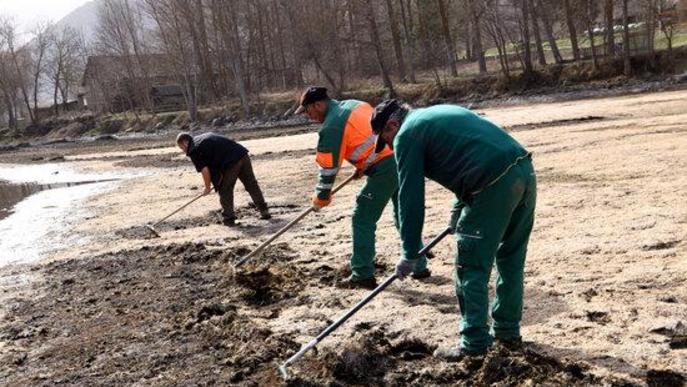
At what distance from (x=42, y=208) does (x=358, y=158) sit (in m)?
11.7

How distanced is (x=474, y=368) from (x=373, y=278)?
2.21 metres

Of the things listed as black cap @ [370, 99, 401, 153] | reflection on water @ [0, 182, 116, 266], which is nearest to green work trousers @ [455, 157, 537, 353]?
black cap @ [370, 99, 401, 153]

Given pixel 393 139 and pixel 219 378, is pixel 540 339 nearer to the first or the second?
pixel 393 139

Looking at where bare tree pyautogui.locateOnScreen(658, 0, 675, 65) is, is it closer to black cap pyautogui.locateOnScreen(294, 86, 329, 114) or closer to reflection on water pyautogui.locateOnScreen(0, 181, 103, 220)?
reflection on water pyautogui.locateOnScreen(0, 181, 103, 220)

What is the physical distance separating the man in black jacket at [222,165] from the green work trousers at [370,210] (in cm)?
442

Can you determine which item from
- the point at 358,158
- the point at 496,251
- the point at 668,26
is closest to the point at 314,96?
the point at 358,158

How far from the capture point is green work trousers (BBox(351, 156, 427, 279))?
6268mm

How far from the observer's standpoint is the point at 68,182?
2125cm

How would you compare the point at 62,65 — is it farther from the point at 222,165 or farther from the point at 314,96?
the point at 314,96

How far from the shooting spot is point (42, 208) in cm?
1587

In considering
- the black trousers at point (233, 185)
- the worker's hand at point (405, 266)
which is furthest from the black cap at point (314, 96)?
the black trousers at point (233, 185)

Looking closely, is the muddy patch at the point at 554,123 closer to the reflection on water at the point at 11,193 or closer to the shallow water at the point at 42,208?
the shallow water at the point at 42,208

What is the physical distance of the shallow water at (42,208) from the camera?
11.1m

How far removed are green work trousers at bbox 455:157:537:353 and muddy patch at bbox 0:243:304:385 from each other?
1.44 meters
